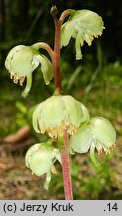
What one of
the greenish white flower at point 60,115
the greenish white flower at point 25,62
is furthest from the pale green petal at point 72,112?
the greenish white flower at point 25,62

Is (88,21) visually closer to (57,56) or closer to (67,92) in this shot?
(57,56)

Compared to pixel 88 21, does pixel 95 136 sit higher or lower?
lower

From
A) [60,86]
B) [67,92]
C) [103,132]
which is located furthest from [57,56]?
[67,92]

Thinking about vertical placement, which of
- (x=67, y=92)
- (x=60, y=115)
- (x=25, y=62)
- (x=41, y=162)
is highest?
(x=25, y=62)

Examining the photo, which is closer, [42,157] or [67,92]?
[42,157]

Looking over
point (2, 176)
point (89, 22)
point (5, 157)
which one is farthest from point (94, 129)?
point (5, 157)

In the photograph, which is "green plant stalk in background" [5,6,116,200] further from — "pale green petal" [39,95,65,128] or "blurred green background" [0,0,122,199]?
"blurred green background" [0,0,122,199]
